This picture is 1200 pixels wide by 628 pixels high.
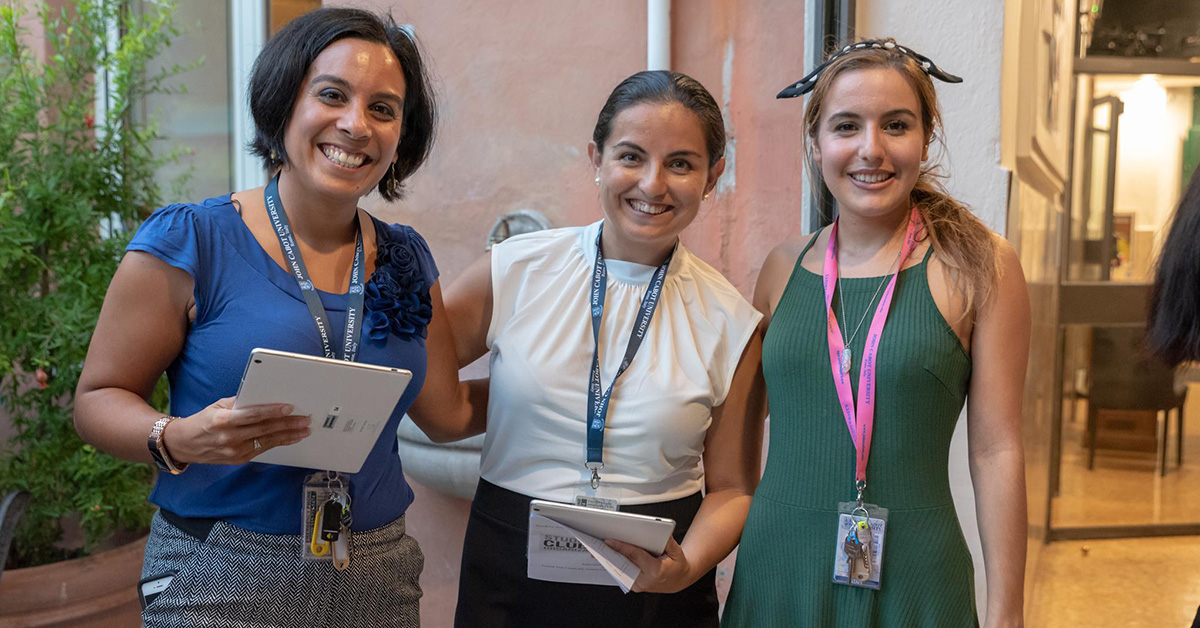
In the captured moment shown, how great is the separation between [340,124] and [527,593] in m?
1.01

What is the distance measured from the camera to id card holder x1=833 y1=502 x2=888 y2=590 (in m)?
1.95

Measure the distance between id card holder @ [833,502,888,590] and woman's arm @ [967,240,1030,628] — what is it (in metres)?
0.21

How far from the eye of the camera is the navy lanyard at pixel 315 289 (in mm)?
1830

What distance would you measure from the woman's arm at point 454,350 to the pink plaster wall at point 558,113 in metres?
1.38

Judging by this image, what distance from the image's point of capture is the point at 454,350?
7.49 ft

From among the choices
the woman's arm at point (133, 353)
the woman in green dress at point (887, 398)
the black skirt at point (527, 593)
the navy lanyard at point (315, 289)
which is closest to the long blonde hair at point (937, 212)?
the woman in green dress at point (887, 398)

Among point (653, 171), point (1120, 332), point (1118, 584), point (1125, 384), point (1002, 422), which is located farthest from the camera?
point (1125, 384)

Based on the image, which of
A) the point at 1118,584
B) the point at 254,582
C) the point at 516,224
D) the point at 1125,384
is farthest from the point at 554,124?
the point at 1125,384

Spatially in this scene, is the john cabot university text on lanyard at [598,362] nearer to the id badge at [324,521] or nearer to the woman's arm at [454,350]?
the woman's arm at [454,350]

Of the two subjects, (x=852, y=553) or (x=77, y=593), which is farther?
(x=77, y=593)

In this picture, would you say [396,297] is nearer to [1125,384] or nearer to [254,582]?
[254,582]

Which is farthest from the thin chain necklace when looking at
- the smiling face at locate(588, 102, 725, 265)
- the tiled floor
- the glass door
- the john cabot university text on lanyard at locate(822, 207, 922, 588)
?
the glass door

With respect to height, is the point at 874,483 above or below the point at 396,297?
below

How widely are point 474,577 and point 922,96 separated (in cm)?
136
